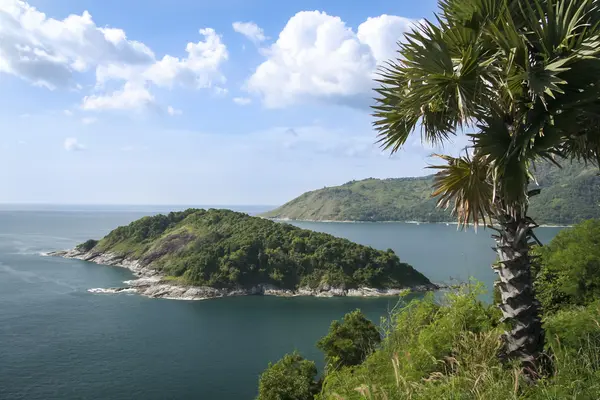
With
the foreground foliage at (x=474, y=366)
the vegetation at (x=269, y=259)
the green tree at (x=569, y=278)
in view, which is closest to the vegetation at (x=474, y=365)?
the foreground foliage at (x=474, y=366)

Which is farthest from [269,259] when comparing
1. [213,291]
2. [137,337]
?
[137,337]

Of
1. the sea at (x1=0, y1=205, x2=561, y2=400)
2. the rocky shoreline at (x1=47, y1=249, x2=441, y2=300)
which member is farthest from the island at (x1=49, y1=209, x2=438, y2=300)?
the sea at (x1=0, y1=205, x2=561, y2=400)

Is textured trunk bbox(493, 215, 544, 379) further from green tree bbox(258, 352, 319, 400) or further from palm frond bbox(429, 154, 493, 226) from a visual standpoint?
green tree bbox(258, 352, 319, 400)

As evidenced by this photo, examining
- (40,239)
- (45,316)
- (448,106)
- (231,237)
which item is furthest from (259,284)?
(40,239)

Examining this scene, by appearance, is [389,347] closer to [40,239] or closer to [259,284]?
[259,284]

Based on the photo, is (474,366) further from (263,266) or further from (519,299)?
(263,266)

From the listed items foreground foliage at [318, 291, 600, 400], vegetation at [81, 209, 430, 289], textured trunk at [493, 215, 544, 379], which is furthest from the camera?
vegetation at [81, 209, 430, 289]

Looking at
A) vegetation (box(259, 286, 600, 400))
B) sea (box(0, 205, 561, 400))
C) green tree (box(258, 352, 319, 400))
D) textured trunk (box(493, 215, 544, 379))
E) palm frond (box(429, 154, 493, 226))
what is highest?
palm frond (box(429, 154, 493, 226))

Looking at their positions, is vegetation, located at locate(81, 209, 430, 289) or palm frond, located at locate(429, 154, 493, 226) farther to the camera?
vegetation, located at locate(81, 209, 430, 289)

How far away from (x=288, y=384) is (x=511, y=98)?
28.0 metres

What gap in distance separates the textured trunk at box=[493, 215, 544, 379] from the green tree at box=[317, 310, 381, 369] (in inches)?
1240

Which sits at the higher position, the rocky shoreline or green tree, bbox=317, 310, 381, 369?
green tree, bbox=317, 310, 381, 369

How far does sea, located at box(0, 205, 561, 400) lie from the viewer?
1580 inches

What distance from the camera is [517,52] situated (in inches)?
213
